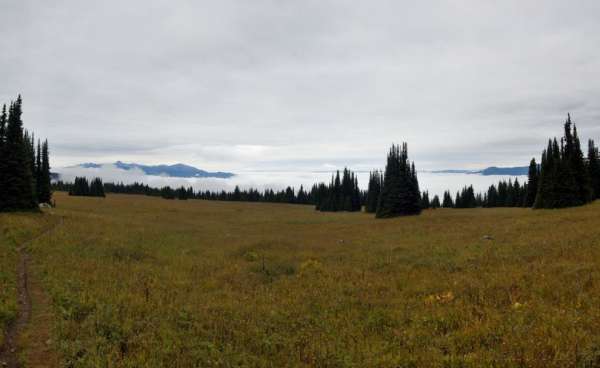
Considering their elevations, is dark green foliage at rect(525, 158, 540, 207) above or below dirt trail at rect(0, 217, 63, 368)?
above

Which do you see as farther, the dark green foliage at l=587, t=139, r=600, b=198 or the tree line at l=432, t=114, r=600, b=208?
the dark green foliage at l=587, t=139, r=600, b=198

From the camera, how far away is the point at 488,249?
19828mm

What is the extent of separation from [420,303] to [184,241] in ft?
86.4

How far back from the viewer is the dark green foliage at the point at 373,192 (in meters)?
84.4

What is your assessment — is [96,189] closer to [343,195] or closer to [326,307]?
[343,195]

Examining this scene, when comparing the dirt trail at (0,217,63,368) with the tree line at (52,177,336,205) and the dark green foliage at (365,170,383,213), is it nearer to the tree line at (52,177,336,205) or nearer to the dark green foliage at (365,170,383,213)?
the dark green foliage at (365,170,383,213)

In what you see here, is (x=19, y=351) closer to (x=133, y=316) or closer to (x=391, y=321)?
(x=133, y=316)

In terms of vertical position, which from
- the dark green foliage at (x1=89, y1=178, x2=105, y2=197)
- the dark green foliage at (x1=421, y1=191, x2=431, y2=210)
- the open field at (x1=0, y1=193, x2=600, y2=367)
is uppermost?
the dark green foliage at (x1=89, y1=178, x2=105, y2=197)

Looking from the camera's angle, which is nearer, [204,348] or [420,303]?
[204,348]

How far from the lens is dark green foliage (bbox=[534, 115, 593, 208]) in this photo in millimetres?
44000

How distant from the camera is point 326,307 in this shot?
39.3 ft

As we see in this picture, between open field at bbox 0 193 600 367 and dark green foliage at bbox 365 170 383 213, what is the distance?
62.4 m

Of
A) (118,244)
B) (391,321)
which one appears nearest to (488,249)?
(391,321)

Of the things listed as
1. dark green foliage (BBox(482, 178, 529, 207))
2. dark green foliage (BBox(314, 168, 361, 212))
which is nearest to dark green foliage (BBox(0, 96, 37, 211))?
dark green foliage (BBox(314, 168, 361, 212))
